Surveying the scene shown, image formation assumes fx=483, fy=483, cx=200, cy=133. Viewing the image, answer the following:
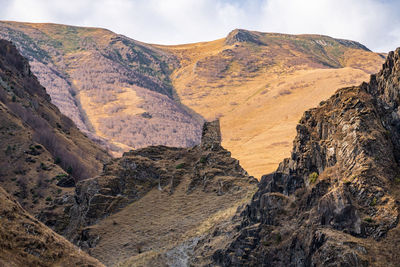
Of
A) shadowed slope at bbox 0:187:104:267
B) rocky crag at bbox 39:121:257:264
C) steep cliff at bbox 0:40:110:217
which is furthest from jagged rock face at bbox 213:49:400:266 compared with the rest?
steep cliff at bbox 0:40:110:217

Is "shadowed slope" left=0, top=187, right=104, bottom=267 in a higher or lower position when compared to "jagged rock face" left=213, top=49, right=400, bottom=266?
lower

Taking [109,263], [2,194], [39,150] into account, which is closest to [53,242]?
[2,194]

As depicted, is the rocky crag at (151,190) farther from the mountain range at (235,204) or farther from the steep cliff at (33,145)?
the steep cliff at (33,145)

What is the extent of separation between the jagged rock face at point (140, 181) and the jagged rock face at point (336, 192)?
563 inches

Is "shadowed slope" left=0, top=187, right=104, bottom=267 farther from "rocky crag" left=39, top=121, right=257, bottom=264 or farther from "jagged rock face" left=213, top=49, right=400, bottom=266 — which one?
"rocky crag" left=39, top=121, right=257, bottom=264

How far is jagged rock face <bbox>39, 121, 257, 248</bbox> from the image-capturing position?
4506 centimetres

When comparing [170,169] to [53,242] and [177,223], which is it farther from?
[53,242]

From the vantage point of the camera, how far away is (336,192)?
24.3 metres

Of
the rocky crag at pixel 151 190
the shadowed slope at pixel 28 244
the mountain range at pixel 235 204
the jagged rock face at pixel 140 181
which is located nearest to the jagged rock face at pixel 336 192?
the mountain range at pixel 235 204

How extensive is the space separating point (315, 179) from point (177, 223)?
16.3 meters

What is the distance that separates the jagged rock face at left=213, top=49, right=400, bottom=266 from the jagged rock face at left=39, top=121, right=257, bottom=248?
14311mm

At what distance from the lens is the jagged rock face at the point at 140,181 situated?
45.1 m

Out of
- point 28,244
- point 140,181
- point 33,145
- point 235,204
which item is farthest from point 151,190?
point 33,145

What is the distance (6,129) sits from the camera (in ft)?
266
